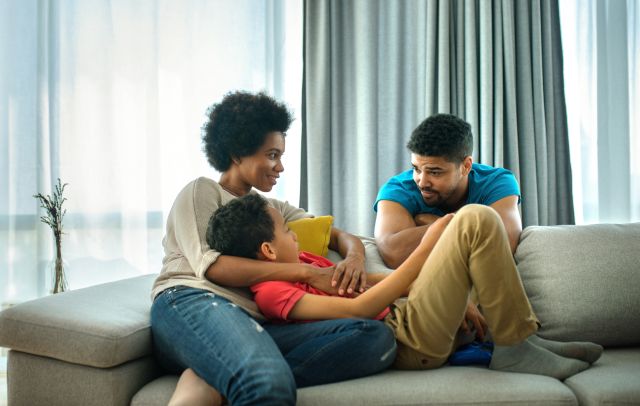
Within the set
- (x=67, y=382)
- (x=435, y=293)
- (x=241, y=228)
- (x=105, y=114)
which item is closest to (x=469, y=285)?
(x=435, y=293)

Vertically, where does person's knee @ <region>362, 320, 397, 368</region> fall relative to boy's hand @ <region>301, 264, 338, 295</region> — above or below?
below

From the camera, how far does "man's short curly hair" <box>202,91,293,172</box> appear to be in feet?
6.55

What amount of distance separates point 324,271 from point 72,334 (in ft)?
2.23

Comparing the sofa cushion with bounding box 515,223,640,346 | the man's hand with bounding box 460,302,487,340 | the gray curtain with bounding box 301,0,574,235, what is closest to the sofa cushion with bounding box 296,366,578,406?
the man's hand with bounding box 460,302,487,340

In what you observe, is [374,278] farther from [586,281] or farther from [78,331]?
[78,331]

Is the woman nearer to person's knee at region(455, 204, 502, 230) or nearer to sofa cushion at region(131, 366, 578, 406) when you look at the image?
sofa cushion at region(131, 366, 578, 406)

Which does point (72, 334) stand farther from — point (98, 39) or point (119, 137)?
point (98, 39)

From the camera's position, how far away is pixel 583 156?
3379 mm

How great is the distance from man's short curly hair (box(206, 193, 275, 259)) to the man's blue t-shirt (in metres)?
0.68

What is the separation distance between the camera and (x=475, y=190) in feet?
7.47

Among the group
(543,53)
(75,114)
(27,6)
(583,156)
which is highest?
(27,6)

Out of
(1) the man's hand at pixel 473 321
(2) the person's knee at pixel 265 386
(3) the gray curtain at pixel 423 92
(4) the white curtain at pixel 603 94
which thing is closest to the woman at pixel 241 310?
(2) the person's knee at pixel 265 386

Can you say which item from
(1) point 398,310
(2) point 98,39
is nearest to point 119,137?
(2) point 98,39

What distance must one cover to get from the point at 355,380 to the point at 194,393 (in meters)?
0.40
